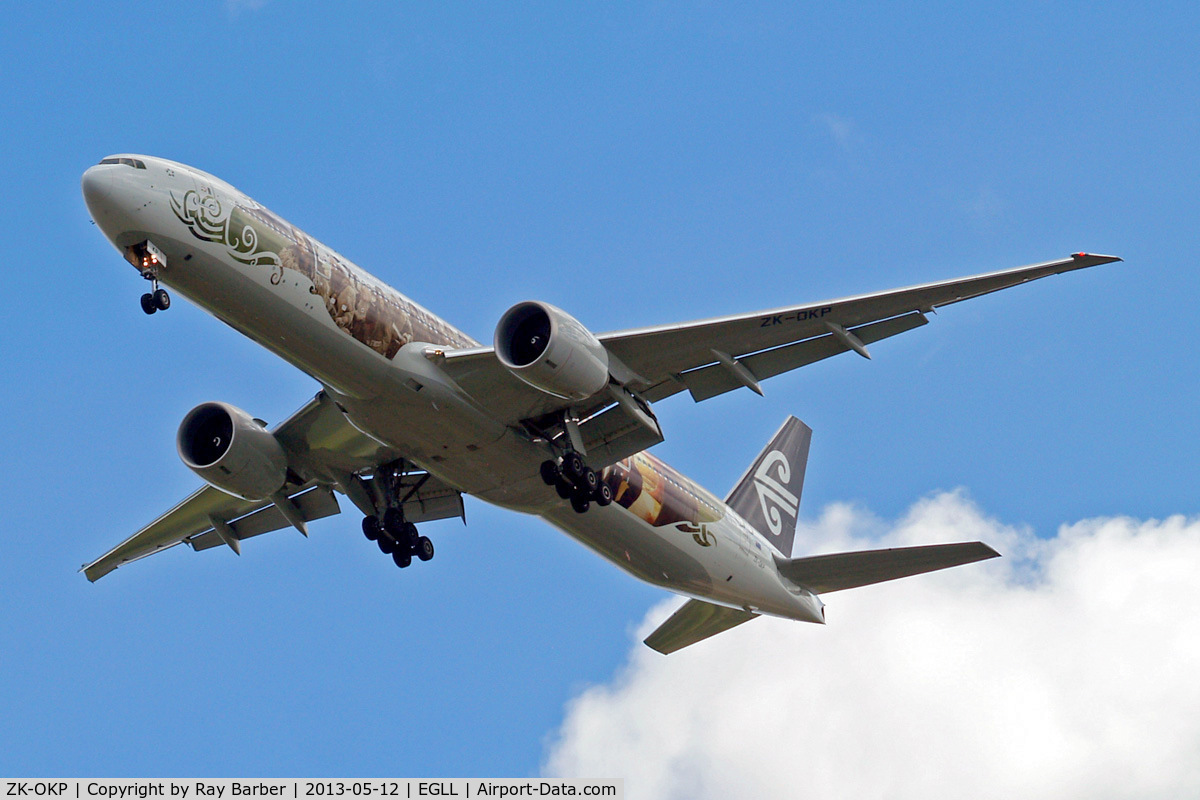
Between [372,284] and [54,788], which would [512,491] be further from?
[54,788]

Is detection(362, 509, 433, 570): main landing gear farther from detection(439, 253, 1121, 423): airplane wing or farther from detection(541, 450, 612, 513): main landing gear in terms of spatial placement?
detection(439, 253, 1121, 423): airplane wing

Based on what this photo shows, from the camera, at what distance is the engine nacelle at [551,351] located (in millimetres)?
22734

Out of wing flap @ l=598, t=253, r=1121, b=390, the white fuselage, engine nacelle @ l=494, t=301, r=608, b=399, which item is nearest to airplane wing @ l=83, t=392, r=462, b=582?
the white fuselage

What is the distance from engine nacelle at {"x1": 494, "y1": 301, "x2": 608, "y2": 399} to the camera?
22734mm

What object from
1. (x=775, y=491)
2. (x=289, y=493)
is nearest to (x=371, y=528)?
(x=289, y=493)

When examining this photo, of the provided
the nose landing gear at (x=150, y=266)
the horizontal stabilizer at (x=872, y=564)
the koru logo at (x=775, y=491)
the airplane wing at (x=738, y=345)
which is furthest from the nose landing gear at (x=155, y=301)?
the koru logo at (x=775, y=491)

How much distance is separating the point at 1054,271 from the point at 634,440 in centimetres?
804

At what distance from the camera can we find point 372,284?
938 inches

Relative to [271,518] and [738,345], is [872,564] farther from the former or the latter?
[271,518]

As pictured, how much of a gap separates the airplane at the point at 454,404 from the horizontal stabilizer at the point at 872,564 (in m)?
0.05

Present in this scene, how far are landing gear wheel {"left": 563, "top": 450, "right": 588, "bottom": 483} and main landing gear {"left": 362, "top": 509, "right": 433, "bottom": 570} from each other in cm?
455

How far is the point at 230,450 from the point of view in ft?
85.9

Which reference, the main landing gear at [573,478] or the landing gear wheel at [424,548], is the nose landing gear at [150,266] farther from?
the landing gear wheel at [424,548]

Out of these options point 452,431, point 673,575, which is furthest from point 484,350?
point 673,575
